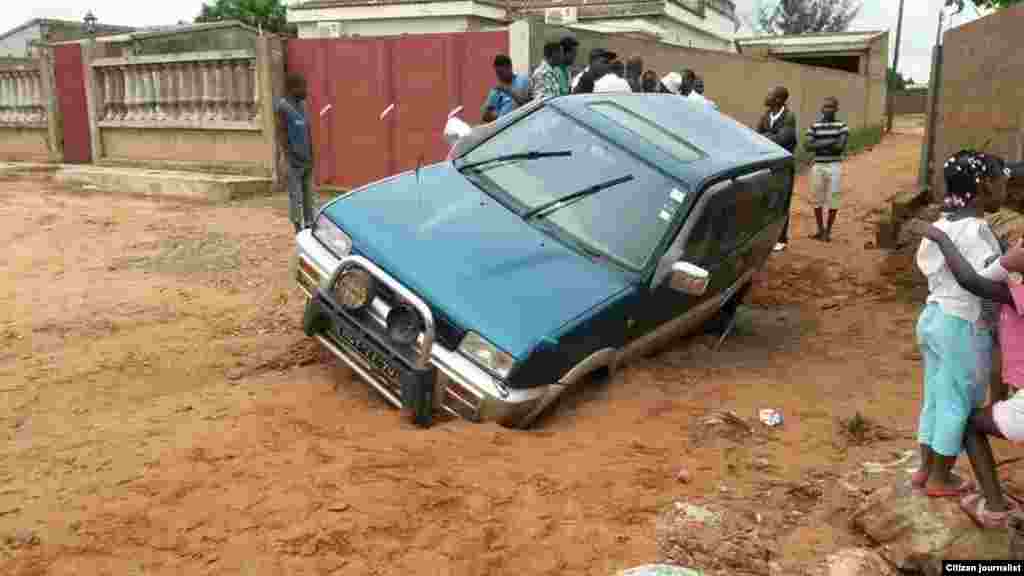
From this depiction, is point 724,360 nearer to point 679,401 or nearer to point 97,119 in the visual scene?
point 679,401

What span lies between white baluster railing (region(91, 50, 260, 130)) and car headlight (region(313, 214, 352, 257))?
801cm

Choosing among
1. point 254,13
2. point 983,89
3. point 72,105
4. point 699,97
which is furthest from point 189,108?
point 254,13

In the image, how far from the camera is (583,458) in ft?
13.3

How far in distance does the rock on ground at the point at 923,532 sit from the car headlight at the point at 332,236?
2.90 metres

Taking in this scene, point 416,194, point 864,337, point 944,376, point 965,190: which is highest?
point 965,190

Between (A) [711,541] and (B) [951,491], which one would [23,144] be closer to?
(A) [711,541]

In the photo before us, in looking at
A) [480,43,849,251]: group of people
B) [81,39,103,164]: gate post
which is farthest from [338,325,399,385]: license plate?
[81,39,103,164]: gate post

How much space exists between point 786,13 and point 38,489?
6361 centimetres

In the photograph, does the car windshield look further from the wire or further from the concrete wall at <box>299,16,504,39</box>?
the concrete wall at <box>299,16,504,39</box>

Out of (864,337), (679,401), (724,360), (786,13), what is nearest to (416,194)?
(679,401)

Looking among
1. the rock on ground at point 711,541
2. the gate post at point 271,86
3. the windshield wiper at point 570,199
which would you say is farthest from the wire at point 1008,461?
the gate post at point 271,86

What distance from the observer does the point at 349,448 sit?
12.8ft

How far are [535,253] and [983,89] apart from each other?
6.85m

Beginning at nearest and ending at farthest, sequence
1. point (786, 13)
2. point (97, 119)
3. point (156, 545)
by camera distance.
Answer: point (156, 545), point (97, 119), point (786, 13)
